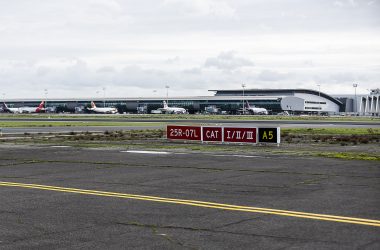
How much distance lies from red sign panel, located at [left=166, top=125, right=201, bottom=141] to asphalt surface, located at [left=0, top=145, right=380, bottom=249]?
61.5 ft

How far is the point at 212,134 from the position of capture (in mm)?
41031

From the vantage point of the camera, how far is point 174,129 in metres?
43.9

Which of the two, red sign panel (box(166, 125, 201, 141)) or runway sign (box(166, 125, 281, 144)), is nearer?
runway sign (box(166, 125, 281, 144))

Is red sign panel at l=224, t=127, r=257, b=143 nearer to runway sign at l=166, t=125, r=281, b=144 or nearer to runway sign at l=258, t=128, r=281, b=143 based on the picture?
runway sign at l=166, t=125, r=281, b=144

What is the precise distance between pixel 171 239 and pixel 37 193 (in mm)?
6786

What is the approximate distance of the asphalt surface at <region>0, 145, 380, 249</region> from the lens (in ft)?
30.9

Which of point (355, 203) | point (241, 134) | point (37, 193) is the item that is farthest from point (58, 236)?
point (241, 134)

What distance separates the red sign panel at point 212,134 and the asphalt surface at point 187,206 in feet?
55.8

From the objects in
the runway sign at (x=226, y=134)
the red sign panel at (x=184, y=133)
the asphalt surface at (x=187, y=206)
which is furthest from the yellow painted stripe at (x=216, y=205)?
the red sign panel at (x=184, y=133)

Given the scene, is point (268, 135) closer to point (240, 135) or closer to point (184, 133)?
point (240, 135)

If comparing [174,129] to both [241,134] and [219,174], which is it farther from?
[219,174]

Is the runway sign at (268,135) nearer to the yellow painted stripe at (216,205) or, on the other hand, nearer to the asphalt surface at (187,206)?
the asphalt surface at (187,206)

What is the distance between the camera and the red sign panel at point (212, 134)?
133ft

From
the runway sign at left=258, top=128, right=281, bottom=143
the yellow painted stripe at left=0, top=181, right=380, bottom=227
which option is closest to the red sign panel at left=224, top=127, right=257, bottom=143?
the runway sign at left=258, top=128, right=281, bottom=143
